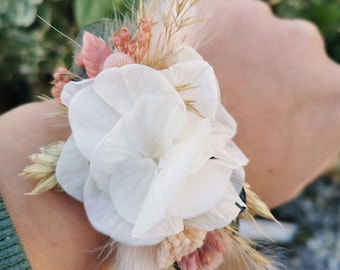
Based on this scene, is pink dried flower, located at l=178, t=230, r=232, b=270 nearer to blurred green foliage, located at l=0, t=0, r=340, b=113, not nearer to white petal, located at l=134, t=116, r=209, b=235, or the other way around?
white petal, located at l=134, t=116, r=209, b=235

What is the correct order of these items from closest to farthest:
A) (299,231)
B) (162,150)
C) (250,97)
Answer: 1. (162,150)
2. (250,97)
3. (299,231)

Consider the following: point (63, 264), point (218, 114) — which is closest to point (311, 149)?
point (218, 114)

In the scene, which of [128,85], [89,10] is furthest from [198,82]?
[89,10]

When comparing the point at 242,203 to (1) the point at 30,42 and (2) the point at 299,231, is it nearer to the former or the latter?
(1) the point at 30,42

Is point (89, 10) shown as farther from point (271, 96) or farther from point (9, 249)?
point (9, 249)

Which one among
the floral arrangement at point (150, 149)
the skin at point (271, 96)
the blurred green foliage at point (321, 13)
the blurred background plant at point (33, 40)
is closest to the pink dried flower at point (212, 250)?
the floral arrangement at point (150, 149)

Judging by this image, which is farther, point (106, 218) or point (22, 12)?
point (22, 12)

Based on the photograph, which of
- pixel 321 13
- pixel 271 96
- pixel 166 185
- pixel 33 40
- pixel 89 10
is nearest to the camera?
pixel 166 185
